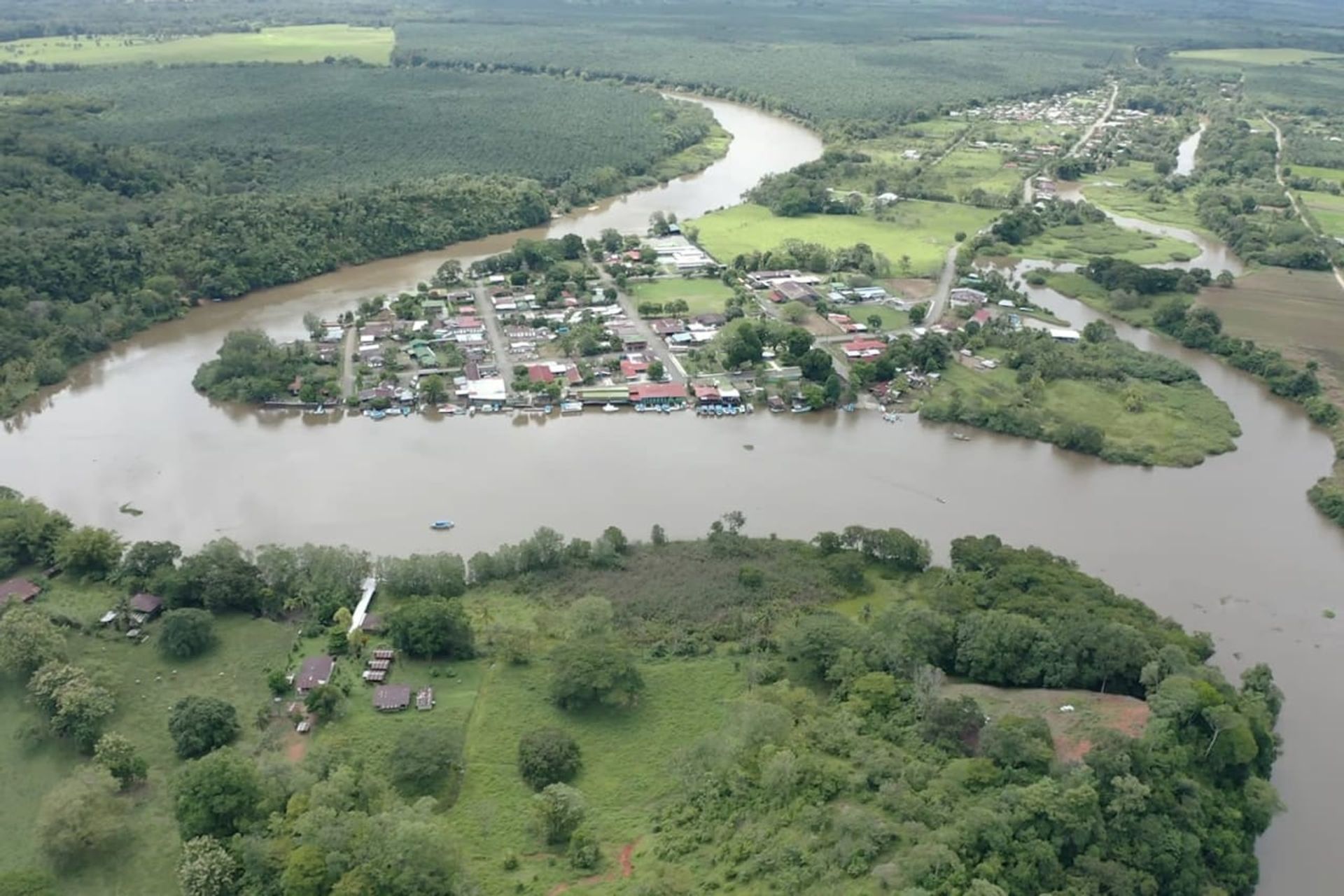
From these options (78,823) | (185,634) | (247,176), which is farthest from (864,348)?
(247,176)

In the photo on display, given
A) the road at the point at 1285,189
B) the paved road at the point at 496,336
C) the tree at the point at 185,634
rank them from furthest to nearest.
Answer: the road at the point at 1285,189
the paved road at the point at 496,336
the tree at the point at 185,634

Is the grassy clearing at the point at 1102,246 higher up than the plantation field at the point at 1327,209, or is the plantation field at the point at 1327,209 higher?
the plantation field at the point at 1327,209

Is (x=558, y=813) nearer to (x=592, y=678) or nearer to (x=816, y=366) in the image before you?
(x=592, y=678)

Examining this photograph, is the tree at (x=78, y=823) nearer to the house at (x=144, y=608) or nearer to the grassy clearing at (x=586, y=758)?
the house at (x=144, y=608)

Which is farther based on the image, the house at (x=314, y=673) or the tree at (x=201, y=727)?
the house at (x=314, y=673)

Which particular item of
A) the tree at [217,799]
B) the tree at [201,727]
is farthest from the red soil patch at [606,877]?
the tree at [201,727]

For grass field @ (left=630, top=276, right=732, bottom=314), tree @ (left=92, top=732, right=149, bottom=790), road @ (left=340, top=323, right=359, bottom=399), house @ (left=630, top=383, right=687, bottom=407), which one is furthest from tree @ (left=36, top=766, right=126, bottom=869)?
grass field @ (left=630, top=276, right=732, bottom=314)
